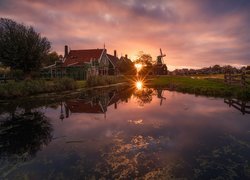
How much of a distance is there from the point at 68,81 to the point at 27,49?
882 centimetres

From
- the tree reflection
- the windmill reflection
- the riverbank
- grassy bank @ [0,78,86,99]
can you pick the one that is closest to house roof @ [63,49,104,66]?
the riverbank

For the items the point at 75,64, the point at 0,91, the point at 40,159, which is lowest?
the point at 40,159

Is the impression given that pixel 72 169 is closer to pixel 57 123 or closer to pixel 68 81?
pixel 57 123

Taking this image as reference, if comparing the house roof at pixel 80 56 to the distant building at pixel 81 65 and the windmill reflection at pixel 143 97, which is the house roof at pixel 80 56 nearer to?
the distant building at pixel 81 65

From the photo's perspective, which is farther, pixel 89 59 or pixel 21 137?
pixel 89 59

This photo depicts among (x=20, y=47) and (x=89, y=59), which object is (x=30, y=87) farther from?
(x=89, y=59)

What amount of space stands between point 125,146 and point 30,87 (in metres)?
19.0

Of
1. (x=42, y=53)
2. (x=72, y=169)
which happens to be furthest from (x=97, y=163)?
(x=42, y=53)

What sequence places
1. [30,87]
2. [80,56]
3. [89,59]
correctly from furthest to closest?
[80,56]
[89,59]
[30,87]

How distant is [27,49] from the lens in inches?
1225

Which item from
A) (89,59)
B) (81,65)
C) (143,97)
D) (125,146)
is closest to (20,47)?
(81,65)

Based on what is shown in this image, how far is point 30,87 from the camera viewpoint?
77.0 feet

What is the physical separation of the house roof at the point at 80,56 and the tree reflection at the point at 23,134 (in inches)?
1565

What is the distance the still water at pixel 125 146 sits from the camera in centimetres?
612
